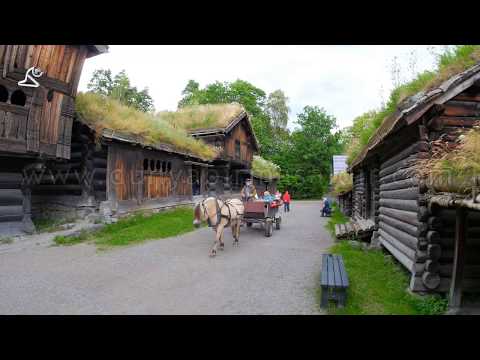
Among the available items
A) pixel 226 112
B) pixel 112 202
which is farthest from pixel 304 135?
pixel 112 202

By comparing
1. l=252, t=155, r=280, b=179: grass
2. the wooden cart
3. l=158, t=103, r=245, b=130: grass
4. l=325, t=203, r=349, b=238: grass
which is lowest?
l=325, t=203, r=349, b=238: grass

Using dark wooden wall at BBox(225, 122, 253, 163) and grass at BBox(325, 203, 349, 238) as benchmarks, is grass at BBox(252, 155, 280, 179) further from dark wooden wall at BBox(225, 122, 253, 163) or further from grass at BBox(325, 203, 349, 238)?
grass at BBox(325, 203, 349, 238)

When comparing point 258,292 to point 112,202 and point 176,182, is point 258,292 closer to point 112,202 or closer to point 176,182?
point 112,202

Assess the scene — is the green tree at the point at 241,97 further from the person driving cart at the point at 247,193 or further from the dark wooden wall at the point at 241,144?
the person driving cart at the point at 247,193

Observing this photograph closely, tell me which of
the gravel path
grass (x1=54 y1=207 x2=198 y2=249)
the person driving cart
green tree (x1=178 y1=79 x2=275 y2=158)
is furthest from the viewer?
green tree (x1=178 y1=79 x2=275 y2=158)

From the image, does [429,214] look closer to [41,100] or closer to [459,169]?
[459,169]

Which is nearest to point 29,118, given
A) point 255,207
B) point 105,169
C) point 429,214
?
point 105,169

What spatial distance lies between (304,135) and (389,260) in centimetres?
4258

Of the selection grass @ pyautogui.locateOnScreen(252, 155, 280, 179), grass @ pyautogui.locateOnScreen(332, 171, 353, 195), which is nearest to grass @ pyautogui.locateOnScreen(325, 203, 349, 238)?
grass @ pyautogui.locateOnScreen(332, 171, 353, 195)

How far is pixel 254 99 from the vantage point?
45.5 meters

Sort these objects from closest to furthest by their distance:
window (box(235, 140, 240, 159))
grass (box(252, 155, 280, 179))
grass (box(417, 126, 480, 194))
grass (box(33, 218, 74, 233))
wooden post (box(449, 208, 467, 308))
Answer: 1. grass (box(417, 126, 480, 194))
2. wooden post (box(449, 208, 467, 308))
3. grass (box(33, 218, 74, 233))
4. window (box(235, 140, 240, 159))
5. grass (box(252, 155, 280, 179))

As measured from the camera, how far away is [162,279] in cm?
659

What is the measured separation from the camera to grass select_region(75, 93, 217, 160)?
12.3 metres

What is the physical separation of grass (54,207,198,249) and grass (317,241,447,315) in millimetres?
6995
